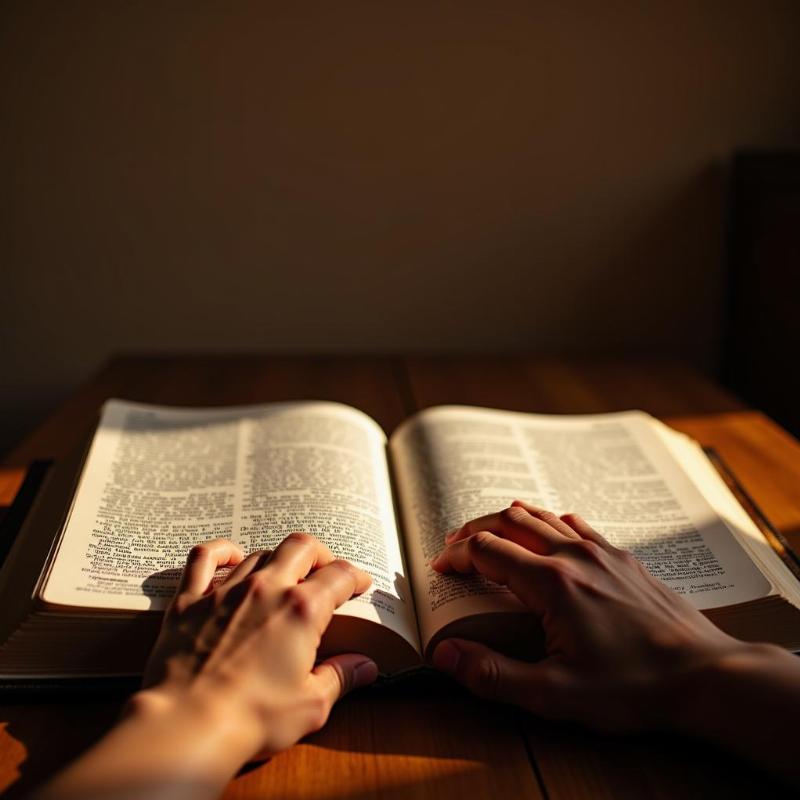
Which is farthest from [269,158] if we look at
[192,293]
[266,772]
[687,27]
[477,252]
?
[266,772]

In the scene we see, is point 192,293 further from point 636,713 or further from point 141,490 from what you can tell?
point 636,713

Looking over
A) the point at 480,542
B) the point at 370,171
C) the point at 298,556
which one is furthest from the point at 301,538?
the point at 370,171

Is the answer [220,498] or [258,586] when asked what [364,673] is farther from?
[220,498]

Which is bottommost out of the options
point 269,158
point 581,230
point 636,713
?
point 636,713

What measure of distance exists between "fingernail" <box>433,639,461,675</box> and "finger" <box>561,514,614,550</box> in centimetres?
14

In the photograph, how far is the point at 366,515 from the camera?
2.44ft

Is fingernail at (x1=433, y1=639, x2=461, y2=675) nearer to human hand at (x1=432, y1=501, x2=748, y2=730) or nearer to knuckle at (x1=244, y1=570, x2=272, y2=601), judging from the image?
human hand at (x1=432, y1=501, x2=748, y2=730)

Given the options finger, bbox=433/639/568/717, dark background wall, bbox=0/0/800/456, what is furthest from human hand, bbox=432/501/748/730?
dark background wall, bbox=0/0/800/456

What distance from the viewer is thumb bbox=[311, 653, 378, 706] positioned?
1.85 ft

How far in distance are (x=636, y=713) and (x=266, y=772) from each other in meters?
0.23

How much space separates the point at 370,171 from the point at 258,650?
3.73 feet

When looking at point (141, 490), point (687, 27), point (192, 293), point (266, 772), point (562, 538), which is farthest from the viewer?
point (192, 293)

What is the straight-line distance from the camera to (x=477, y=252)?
62.5 inches

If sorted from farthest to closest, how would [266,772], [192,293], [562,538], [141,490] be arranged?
1. [192,293]
2. [141,490]
3. [562,538]
4. [266,772]
